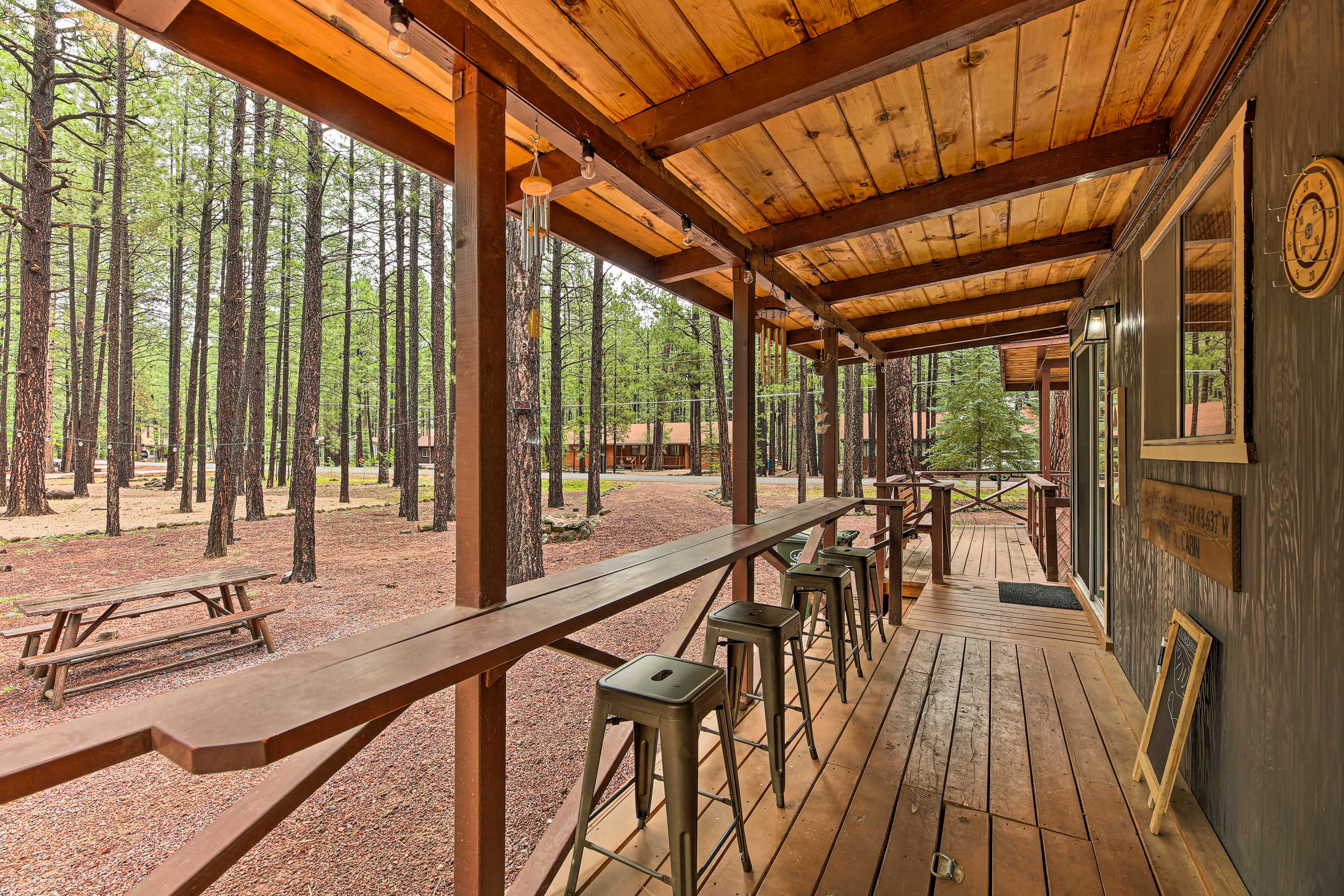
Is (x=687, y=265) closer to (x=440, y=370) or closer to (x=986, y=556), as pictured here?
(x=986, y=556)

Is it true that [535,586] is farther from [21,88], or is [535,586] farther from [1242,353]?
[21,88]

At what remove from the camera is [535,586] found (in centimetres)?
183

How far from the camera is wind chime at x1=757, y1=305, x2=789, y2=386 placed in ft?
13.7

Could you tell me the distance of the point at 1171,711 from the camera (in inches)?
83.0

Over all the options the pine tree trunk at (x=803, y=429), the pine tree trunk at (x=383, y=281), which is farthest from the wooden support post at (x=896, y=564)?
the pine tree trunk at (x=383, y=281)

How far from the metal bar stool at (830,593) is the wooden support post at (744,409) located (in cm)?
23

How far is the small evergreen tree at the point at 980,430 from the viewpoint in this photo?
38.6ft

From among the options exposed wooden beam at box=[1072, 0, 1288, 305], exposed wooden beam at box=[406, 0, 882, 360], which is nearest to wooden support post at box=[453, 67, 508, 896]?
exposed wooden beam at box=[406, 0, 882, 360]

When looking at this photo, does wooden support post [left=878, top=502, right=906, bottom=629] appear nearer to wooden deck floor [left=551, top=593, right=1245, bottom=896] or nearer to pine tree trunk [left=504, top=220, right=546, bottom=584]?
wooden deck floor [left=551, top=593, right=1245, bottom=896]

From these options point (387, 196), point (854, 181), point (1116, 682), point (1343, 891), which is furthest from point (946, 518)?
point (387, 196)

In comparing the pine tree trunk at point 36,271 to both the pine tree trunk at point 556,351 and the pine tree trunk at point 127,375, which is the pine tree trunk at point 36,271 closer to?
the pine tree trunk at point 127,375

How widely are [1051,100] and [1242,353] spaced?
3.86ft

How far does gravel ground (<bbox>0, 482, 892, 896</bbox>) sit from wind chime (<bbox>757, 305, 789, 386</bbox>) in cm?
268

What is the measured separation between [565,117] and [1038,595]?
18.2ft
